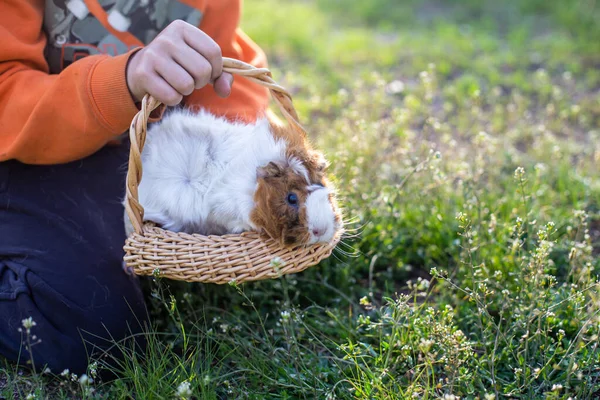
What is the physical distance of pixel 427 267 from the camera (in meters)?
2.29

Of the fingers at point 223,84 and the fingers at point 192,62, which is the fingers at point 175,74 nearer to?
the fingers at point 192,62

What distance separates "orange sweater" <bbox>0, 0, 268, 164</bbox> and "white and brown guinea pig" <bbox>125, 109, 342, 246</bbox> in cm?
14

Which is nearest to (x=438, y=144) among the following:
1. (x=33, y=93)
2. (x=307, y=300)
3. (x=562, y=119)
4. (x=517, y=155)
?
(x=517, y=155)

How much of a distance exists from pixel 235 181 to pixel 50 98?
0.52 m

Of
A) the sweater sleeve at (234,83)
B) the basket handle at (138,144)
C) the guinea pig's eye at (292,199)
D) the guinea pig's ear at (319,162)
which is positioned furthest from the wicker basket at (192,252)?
the sweater sleeve at (234,83)

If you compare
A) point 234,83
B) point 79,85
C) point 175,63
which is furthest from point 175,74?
point 234,83

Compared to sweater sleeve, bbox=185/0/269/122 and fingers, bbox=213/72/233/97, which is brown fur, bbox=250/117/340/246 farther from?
sweater sleeve, bbox=185/0/269/122

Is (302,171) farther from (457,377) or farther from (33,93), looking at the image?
(33,93)

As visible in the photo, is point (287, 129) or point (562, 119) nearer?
point (287, 129)

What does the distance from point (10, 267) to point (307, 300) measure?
0.91 m

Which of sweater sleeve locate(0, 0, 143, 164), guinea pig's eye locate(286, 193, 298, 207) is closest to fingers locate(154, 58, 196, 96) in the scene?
sweater sleeve locate(0, 0, 143, 164)

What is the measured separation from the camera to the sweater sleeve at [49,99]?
164 centimetres

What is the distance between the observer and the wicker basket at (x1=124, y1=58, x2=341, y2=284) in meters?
1.56

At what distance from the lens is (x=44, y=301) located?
69.6 inches
